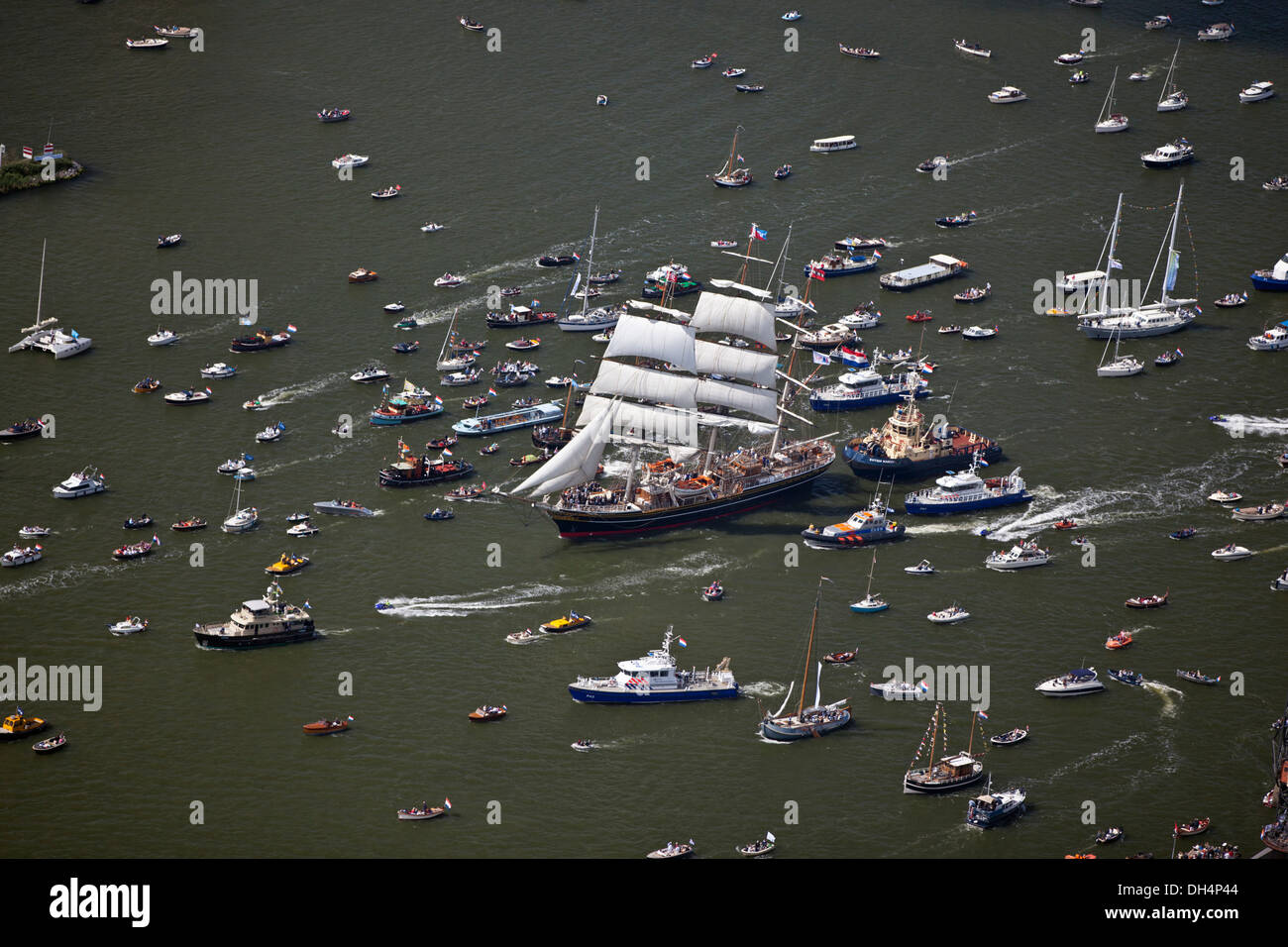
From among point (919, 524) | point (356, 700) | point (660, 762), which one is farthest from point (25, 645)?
point (919, 524)

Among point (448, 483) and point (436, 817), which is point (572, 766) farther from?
point (448, 483)

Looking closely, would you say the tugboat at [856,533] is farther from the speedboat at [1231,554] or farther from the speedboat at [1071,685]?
the speedboat at [1231,554]

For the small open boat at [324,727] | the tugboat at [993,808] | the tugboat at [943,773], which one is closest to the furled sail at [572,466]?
the small open boat at [324,727]

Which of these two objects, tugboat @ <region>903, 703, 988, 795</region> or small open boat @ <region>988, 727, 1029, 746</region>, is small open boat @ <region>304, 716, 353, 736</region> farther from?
small open boat @ <region>988, 727, 1029, 746</region>

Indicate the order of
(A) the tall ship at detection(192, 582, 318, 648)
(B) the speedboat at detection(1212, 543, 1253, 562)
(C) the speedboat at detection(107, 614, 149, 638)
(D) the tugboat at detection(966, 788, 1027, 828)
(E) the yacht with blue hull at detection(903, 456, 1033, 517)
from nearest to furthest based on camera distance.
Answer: (D) the tugboat at detection(966, 788, 1027, 828), (A) the tall ship at detection(192, 582, 318, 648), (C) the speedboat at detection(107, 614, 149, 638), (B) the speedboat at detection(1212, 543, 1253, 562), (E) the yacht with blue hull at detection(903, 456, 1033, 517)

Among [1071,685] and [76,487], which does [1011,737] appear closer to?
[1071,685]

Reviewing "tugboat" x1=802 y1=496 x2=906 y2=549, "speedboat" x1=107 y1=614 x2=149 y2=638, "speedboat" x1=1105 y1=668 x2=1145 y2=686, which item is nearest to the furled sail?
"tugboat" x1=802 y1=496 x2=906 y2=549
